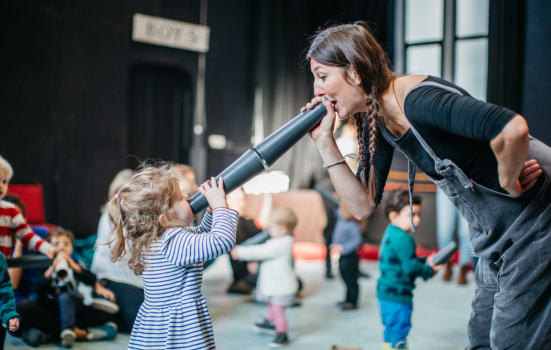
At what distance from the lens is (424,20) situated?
683 cm

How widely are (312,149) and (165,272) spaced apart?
17.2 ft

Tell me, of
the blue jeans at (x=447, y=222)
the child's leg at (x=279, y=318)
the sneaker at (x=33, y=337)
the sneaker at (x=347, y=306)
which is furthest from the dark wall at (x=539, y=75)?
the sneaker at (x=33, y=337)

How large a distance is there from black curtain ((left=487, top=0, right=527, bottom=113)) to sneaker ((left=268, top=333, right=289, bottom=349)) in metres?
4.00

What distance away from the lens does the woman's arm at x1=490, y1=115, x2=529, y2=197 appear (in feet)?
3.15

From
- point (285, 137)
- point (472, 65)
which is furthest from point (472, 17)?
point (285, 137)

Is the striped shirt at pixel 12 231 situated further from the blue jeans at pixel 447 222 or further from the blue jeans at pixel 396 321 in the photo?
→ the blue jeans at pixel 447 222

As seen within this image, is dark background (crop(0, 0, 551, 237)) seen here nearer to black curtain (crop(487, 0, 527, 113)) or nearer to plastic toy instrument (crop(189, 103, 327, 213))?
black curtain (crop(487, 0, 527, 113))

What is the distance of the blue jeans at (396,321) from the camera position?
7.99ft

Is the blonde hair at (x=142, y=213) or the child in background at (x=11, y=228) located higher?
the blonde hair at (x=142, y=213)

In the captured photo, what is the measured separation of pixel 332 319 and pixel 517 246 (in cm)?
248

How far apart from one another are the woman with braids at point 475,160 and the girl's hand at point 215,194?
306 mm

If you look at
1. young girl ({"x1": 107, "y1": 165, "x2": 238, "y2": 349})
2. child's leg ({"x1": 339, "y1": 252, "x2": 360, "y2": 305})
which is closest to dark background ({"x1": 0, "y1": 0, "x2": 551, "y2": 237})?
A: child's leg ({"x1": 339, "y1": 252, "x2": 360, "y2": 305})

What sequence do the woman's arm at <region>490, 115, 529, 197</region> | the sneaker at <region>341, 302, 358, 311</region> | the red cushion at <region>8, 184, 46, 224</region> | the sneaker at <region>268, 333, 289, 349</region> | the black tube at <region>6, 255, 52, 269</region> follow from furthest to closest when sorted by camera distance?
1. the red cushion at <region>8, 184, 46, 224</region>
2. the sneaker at <region>341, 302, 358, 311</region>
3. the sneaker at <region>268, 333, 289, 349</region>
4. the black tube at <region>6, 255, 52, 269</region>
5. the woman's arm at <region>490, 115, 529, 197</region>

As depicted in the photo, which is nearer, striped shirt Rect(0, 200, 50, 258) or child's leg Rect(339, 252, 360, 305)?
striped shirt Rect(0, 200, 50, 258)
